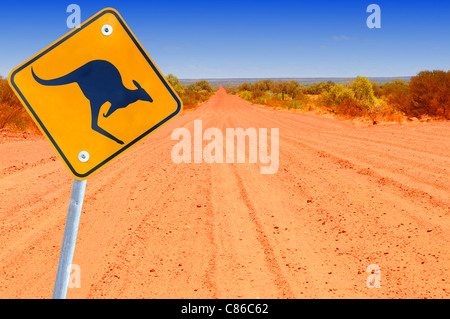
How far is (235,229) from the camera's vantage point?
4734mm

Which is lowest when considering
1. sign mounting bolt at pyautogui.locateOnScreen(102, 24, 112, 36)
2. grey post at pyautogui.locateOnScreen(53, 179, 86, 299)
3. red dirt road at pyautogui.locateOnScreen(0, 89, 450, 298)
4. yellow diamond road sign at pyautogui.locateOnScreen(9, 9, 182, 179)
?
red dirt road at pyautogui.locateOnScreen(0, 89, 450, 298)

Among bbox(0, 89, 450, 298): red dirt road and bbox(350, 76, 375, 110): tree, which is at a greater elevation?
bbox(350, 76, 375, 110): tree

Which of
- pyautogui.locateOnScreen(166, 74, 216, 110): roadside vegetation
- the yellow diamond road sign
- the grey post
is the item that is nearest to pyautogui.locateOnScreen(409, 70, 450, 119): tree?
pyautogui.locateOnScreen(166, 74, 216, 110): roadside vegetation

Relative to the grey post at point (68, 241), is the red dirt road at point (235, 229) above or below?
below

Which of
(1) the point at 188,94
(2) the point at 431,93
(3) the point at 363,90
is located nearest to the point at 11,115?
(2) the point at 431,93

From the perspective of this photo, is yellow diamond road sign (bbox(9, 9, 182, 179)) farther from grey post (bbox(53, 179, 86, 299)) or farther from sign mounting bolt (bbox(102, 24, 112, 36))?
grey post (bbox(53, 179, 86, 299))

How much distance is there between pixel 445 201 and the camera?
217 inches

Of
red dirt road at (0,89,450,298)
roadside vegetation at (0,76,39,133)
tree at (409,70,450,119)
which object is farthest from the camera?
tree at (409,70,450,119)

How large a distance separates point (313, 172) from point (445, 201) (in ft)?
8.23

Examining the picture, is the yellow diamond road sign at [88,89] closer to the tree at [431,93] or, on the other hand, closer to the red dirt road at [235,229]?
the red dirt road at [235,229]

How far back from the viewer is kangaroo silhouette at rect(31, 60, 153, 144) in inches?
71.1

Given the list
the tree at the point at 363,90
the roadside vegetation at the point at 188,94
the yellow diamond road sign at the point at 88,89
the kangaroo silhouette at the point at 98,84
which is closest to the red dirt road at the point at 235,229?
the yellow diamond road sign at the point at 88,89

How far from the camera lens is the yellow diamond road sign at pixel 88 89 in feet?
5.90

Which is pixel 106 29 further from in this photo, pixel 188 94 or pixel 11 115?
pixel 188 94
